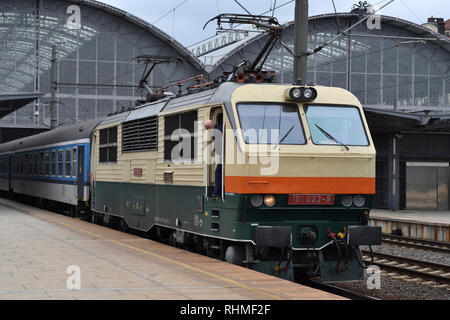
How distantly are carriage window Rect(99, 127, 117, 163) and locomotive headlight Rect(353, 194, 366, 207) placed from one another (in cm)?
735

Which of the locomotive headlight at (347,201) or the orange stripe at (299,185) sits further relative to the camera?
the locomotive headlight at (347,201)

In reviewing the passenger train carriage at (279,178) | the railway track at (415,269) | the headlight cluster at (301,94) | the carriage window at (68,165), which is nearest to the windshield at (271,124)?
the passenger train carriage at (279,178)

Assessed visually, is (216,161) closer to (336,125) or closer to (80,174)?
(336,125)

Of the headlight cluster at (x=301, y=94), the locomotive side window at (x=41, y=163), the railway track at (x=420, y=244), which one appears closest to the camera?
the headlight cluster at (x=301, y=94)

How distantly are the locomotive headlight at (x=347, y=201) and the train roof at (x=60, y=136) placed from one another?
10093mm

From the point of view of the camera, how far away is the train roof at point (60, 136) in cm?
2078

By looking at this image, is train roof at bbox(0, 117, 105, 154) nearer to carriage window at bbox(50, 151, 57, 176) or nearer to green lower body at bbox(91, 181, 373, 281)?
carriage window at bbox(50, 151, 57, 176)

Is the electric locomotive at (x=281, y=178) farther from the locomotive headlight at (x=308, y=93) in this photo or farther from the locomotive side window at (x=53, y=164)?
the locomotive side window at (x=53, y=164)

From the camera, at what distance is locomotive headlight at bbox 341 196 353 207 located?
11.2 m

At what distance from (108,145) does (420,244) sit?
898 centimetres

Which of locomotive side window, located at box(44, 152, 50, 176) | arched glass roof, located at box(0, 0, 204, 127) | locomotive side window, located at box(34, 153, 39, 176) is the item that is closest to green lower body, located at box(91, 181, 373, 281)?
locomotive side window, located at box(44, 152, 50, 176)

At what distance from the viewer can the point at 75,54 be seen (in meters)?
49.6
